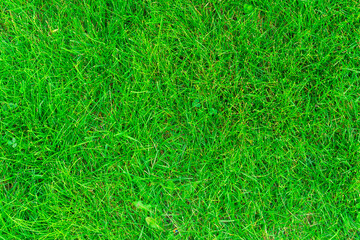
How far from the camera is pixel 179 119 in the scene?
1889 mm

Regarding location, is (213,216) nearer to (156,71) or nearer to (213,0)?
(156,71)

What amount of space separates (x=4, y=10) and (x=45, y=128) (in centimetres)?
97

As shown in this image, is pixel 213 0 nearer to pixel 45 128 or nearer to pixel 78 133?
pixel 78 133

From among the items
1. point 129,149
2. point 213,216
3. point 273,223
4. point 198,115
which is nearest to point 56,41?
point 129,149

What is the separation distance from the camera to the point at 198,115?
1.88m

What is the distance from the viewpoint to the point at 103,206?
181 cm

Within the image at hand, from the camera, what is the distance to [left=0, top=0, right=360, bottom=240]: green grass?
1798 mm

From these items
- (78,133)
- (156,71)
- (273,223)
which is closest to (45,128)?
(78,133)

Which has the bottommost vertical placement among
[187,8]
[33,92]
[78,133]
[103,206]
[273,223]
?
[273,223]

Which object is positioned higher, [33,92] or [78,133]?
[33,92]

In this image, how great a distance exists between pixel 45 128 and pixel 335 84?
2131mm

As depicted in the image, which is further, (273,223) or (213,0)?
(213,0)

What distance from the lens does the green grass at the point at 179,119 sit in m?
1.80

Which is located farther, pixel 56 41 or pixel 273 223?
pixel 56 41
